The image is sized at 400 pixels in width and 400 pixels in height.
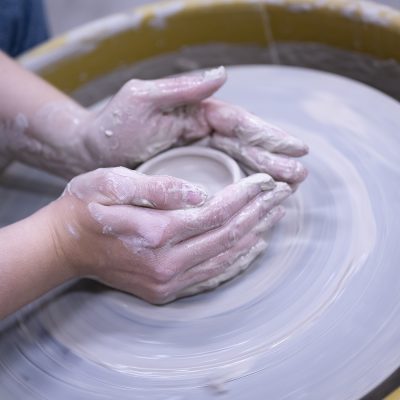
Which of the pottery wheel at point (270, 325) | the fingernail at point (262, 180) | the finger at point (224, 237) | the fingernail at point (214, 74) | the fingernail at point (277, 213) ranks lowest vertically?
the pottery wheel at point (270, 325)

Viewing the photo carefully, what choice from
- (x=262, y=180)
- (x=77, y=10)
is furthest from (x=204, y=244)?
(x=77, y=10)

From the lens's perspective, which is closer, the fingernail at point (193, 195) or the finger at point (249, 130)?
the fingernail at point (193, 195)

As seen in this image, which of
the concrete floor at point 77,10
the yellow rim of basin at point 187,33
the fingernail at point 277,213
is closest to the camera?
the fingernail at point 277,213

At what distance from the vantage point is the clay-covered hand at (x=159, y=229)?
0.90 metres

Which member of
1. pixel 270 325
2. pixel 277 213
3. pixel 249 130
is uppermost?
pixel 249 130

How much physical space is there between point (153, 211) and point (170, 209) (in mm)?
28

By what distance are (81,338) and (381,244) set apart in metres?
0.56

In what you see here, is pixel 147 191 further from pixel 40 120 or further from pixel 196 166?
pixel 40 120

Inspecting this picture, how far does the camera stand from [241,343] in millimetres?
923

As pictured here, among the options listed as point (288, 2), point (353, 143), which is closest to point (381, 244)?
point (353, 143)

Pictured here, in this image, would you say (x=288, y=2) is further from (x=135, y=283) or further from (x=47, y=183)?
(x=135, y=283)

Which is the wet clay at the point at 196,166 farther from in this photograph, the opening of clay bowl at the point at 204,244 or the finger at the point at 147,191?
the finger at the point at 147,191

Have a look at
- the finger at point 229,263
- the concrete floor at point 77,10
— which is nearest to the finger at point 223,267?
the finger at point 229,263

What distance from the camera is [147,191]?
891 mm
